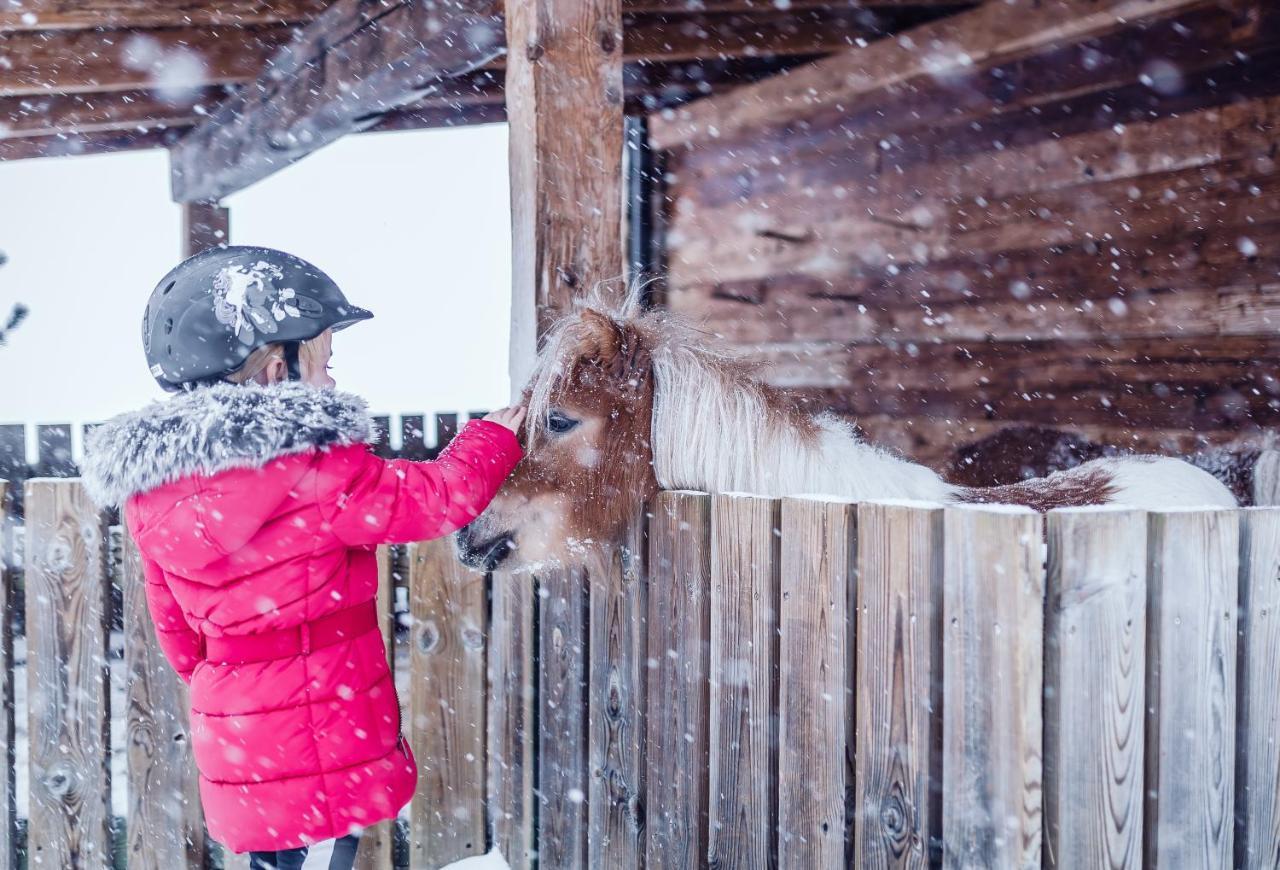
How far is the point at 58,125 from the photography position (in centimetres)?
593

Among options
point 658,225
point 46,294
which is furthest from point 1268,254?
point 46,294

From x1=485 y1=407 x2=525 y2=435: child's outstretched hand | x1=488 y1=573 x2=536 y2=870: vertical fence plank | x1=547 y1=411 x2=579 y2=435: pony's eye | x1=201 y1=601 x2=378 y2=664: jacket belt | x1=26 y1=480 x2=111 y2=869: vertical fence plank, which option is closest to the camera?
x1=201 y1=601 x2=378 y2=664: jacket belt

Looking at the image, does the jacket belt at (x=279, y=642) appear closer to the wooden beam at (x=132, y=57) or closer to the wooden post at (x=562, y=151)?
the wooden post at (x=562, y=151)

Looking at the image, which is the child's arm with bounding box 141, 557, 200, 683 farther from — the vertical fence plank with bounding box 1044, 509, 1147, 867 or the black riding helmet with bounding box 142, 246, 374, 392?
the vertical fence plank with bounding box 1044, 509, 1147, 867

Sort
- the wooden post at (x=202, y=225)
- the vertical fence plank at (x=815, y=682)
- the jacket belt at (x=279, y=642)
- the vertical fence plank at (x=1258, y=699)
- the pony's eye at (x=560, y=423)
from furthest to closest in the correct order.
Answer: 1. the wooden post at (x=202, y=225)
2. the pony's eye at (x=560, y=423)
3. the jacket belt at (x=279, y=642)
4. the vertical fence plank at (x=815, y=682)
5. the vertical fence plank at (x=1258, y=699)

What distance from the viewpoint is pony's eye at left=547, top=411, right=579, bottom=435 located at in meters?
2.51

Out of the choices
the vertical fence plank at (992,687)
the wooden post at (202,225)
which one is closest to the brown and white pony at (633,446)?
the vertical fence plank at (992,687)

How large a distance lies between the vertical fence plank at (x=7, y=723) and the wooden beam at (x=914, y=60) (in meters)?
4.93

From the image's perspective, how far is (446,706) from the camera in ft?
9.09

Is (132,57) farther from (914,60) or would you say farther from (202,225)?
(914,60)

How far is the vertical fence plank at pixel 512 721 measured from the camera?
2686mm

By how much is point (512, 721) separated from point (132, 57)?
4.36 metres

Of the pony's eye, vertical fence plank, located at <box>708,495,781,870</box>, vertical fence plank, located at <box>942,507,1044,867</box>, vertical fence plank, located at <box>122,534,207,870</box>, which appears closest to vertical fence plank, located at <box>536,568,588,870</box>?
the pony's eye

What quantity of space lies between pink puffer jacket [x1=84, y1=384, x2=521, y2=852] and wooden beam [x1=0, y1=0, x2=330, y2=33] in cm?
330
